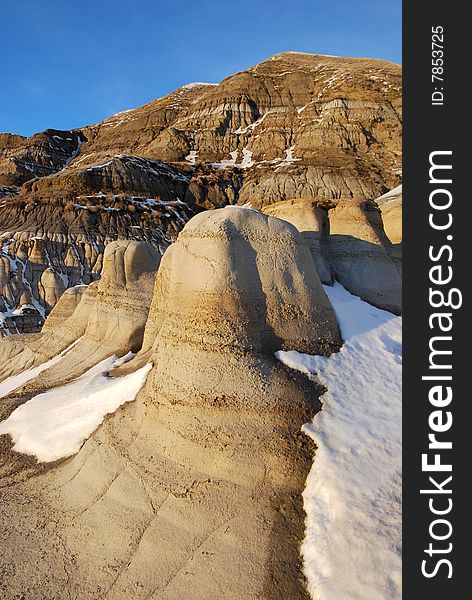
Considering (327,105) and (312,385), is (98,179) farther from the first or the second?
(312,385)

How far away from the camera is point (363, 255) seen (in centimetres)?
958

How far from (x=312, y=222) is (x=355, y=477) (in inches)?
261

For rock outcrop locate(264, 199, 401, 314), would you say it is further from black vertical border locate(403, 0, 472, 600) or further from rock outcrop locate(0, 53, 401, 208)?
rock outcrop locate(0, 53, 401, 208)


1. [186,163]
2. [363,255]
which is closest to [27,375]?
[363,255]

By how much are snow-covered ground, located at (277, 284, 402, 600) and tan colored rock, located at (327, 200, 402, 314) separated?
10.6 ft

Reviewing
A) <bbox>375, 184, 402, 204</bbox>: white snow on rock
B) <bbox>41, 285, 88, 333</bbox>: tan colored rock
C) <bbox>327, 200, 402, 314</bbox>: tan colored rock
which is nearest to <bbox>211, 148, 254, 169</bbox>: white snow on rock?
<bbox>375, 184, 402, 204</bbox>: white snow on rock

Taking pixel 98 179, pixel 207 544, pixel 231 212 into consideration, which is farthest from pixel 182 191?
pixel 207 544

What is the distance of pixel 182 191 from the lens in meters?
45.6

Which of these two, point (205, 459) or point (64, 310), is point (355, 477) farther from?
point (64, 310)

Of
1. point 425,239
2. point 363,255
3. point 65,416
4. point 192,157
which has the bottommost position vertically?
point 65,416

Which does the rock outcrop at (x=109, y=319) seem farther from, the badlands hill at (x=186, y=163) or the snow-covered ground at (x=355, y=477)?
the badlands hill at (x=186, y=163)

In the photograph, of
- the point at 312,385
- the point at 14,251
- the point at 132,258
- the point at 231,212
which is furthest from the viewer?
the point at 14,251

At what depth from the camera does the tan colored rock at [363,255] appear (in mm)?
9102

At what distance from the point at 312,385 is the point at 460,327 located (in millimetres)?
2371
